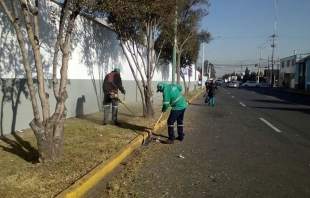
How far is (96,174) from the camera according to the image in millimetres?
4945

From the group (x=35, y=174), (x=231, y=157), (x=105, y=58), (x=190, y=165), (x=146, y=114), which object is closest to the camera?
(x=35, y=174)

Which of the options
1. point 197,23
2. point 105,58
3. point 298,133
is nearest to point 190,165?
point 298,133

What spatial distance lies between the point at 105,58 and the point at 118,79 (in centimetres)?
463

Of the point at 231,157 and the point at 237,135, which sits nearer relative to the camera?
the point at 231,157

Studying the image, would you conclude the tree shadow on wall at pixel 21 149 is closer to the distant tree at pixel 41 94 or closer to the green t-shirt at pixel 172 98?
the distant tree at pixel 41 94

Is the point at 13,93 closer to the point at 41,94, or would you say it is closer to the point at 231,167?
the point at 41,94

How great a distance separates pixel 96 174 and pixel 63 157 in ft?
3.40

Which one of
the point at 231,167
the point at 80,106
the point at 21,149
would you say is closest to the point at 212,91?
the point at 80,106

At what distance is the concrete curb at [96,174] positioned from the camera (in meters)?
4.19

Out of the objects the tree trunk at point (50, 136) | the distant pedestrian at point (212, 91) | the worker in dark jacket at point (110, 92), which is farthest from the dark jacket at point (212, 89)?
the tree trunk at point (50, 136)

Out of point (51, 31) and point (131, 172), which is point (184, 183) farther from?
point (51, 31)

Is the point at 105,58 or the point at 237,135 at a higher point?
the point at 105,58

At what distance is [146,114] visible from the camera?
36.9ft

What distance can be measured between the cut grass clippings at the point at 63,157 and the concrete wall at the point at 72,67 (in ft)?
2.22
